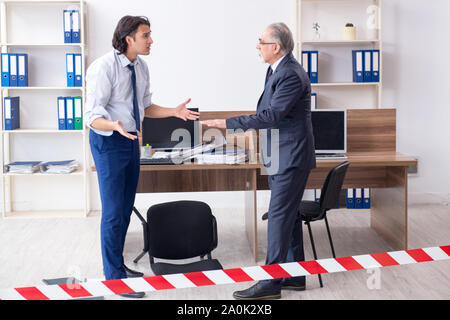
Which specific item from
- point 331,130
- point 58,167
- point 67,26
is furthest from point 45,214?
point 331,130

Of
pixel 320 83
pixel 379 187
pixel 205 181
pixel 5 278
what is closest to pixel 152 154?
pixel 205 181

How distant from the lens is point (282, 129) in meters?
3.31

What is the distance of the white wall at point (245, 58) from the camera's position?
5.82m

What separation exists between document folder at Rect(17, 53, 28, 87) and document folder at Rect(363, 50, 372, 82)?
3130 millimetres

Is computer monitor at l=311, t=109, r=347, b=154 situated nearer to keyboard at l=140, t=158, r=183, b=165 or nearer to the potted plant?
keyboard at l=140, t=158, r=183, b=165

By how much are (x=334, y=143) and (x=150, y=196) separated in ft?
7.14

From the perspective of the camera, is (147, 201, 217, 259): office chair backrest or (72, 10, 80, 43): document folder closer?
(147, 201, 217, 259): office chair backrest

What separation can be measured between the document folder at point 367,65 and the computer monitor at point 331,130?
1.35 metres

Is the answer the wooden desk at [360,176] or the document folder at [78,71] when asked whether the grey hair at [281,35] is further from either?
the document folder at [78,71]

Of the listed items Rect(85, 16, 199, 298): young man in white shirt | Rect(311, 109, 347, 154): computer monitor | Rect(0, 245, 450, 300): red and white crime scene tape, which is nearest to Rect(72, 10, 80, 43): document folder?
Rect(85, 16, 199, 298): young man in white shirt

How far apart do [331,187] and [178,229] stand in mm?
956

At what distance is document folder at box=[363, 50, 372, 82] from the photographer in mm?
5699

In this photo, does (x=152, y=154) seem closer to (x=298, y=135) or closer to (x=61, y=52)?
(x=298, y=135)

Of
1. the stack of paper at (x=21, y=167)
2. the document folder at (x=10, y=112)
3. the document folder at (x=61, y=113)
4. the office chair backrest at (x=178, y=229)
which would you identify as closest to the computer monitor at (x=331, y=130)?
the office chair backrest at (x=178, y=229)
